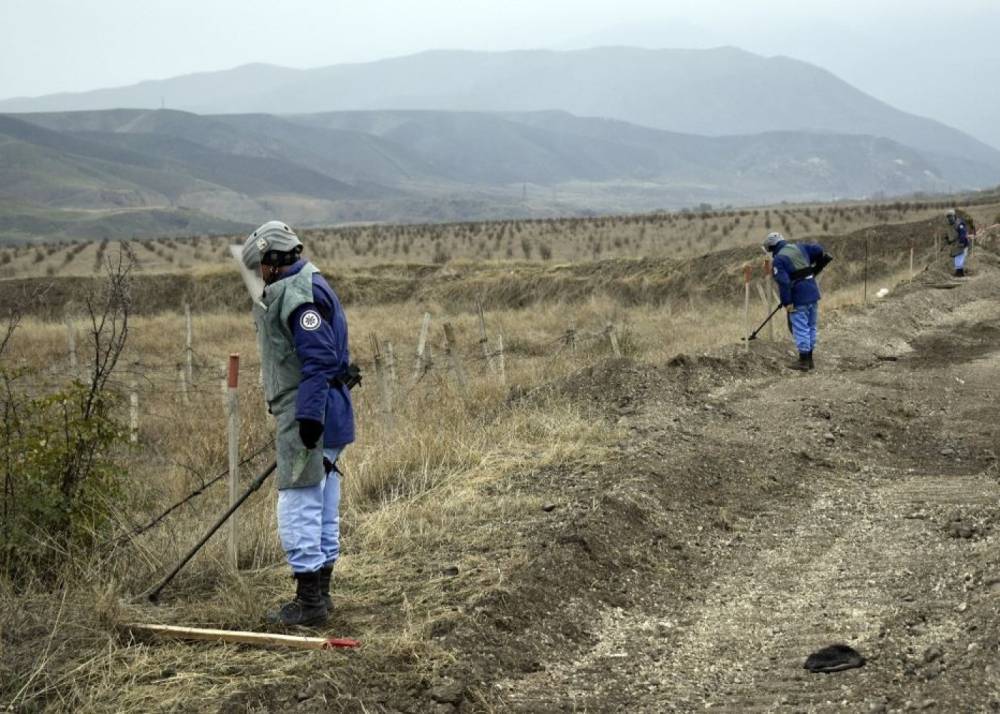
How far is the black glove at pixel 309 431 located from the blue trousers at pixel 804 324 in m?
9.36

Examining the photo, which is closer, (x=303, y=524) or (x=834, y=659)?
(x=834, y=659)

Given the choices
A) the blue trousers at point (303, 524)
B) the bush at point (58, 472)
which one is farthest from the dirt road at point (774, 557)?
the bush at point (58, 472)

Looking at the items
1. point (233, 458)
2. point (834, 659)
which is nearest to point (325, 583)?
point (233, 458)

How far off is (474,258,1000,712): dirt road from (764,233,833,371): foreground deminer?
4.52 feet

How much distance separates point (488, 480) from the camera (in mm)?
8188

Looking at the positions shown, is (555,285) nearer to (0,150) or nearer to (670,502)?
(670,502)

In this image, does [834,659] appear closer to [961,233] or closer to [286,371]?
[286,371]

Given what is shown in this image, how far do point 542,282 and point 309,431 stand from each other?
2884cm

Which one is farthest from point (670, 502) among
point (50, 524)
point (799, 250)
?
point (799, 250)

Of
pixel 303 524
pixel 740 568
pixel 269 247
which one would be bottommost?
pixel 740 568

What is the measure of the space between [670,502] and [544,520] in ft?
3.62

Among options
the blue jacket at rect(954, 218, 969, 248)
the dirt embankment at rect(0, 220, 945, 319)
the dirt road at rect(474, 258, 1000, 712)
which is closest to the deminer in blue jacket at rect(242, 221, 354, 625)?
the dirt road at rect(474, 258, 1000, 712)

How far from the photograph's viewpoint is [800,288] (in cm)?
1336

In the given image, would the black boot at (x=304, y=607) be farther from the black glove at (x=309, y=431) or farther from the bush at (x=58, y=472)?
the bush at (x=58, y=472)
